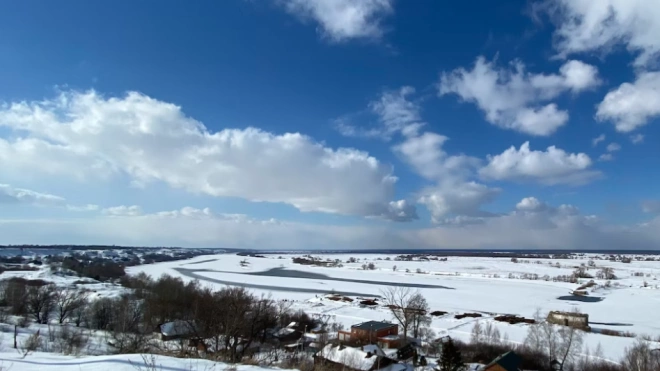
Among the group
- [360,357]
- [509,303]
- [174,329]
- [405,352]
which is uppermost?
[360,357]

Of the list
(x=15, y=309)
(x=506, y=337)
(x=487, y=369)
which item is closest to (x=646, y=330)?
(x=506, y=337)

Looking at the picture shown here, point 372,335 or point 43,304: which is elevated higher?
point 43,304

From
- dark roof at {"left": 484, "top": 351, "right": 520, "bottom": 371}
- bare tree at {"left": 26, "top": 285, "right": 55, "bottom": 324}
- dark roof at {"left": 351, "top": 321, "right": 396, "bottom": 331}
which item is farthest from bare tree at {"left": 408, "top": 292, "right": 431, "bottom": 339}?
bare tree at {"left": 26, "top": 285, "right": 55, "bottom": 324}

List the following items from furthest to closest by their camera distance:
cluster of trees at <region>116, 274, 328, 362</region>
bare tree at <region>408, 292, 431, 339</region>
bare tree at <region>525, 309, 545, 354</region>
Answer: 1. bare tree at <region>408, 292, 431, 339</region>
2. bare tree at <region>525, 309, 545, 354</region>
3. cluster of trees at <region>116, 274, 328, 362</region>

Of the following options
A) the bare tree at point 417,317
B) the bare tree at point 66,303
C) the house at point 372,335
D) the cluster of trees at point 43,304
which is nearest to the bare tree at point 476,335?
the bare tree at point 417,317

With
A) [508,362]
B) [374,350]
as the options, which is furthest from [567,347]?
[374,350]

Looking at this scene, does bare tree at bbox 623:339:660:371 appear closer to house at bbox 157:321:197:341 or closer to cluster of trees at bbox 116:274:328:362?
cluster of trees at bbox 116:274:328:362

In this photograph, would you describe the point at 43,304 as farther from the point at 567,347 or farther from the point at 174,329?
the point at 567,347
